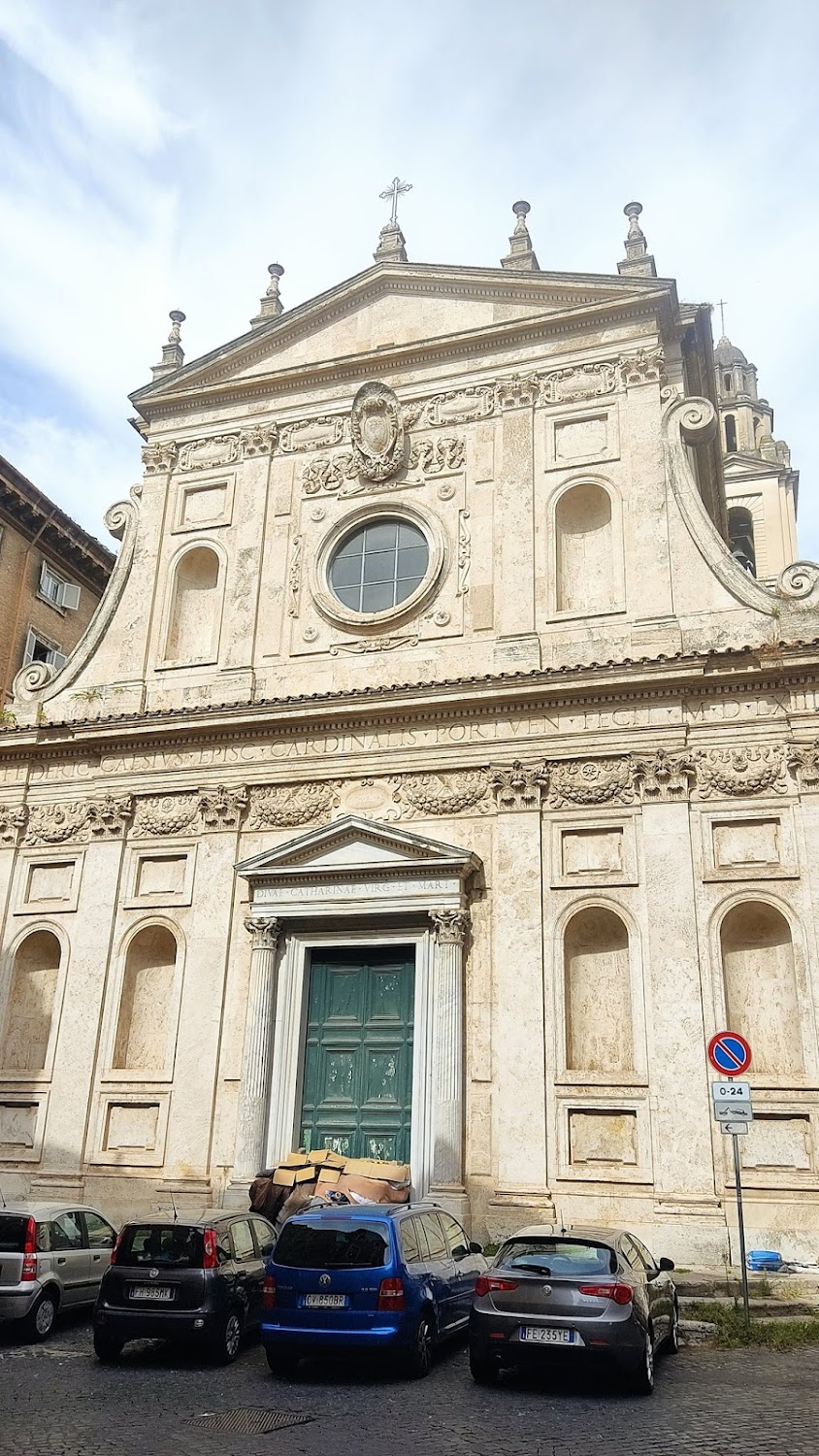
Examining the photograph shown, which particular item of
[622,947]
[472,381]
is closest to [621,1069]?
[622,947]

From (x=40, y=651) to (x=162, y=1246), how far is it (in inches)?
720

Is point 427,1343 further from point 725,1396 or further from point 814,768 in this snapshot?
point 814,768

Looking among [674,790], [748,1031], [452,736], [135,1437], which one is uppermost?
[452,736]

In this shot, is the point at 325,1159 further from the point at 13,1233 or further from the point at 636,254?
the point at 636,254

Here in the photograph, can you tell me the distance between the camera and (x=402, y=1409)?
8.23 metres

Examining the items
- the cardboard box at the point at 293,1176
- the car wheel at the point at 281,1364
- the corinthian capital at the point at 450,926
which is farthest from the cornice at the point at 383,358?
the car wheel at the point at 281,1364

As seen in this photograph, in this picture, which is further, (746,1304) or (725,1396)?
(746,1304)

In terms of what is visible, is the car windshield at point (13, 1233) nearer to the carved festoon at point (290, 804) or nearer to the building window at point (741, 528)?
the carved festoon at point (290, 804)

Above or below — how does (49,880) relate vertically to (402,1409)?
above

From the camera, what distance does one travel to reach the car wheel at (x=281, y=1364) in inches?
369

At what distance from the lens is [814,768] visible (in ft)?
50.8

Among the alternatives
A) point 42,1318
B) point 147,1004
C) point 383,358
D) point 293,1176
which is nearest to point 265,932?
point 147,1004

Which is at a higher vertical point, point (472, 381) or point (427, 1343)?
point (472, 381)

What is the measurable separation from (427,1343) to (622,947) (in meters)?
7.48
